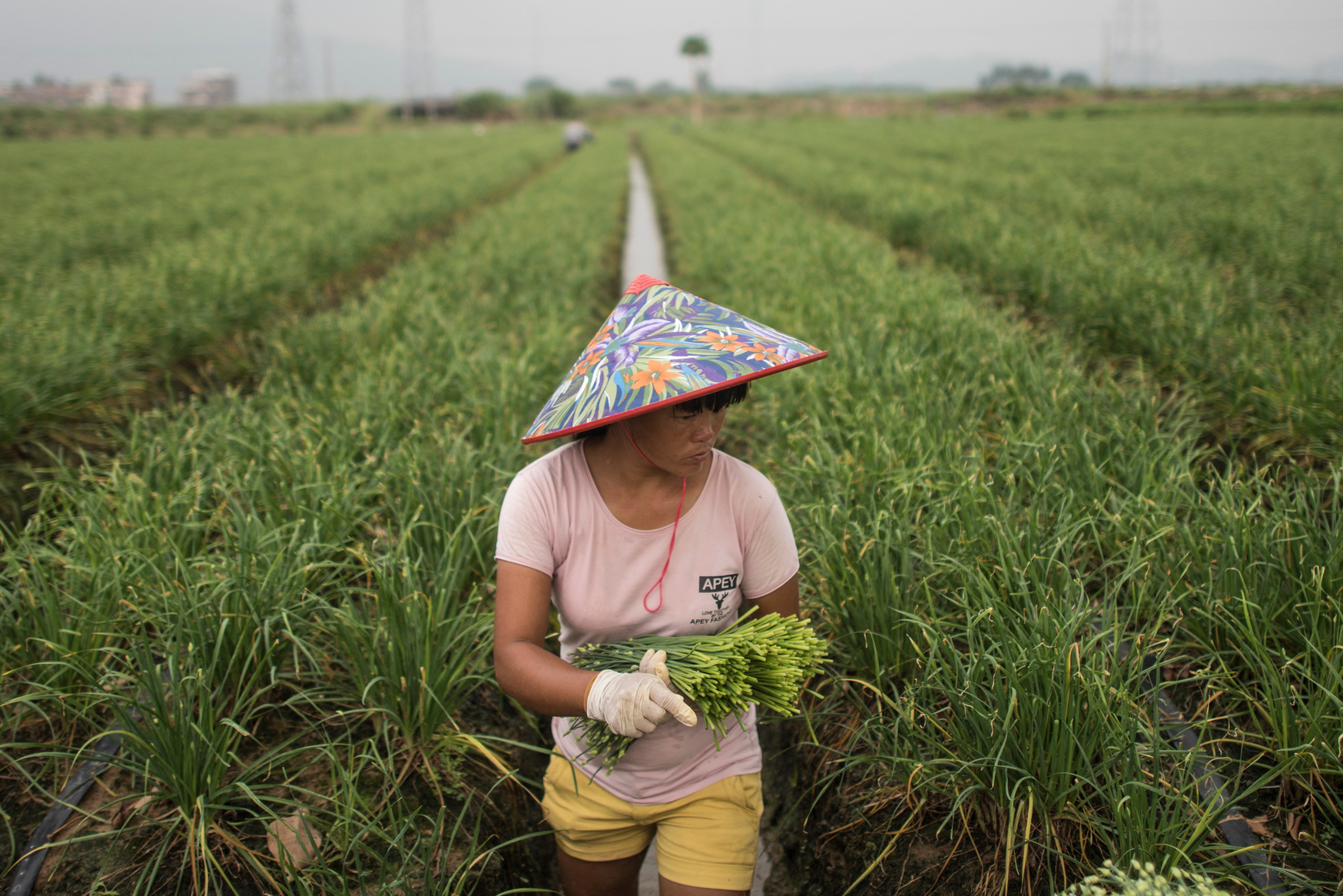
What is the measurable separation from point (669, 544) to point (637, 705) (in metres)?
0.31

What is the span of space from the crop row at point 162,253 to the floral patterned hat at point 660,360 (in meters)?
3.10

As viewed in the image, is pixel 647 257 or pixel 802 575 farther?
pixel 647 257

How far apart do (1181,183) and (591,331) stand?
7750mm

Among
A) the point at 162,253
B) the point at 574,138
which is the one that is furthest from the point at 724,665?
the point at 574,138

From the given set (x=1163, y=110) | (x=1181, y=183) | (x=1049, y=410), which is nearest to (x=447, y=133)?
(x=1163, y=110)

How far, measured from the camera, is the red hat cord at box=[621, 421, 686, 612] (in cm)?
131

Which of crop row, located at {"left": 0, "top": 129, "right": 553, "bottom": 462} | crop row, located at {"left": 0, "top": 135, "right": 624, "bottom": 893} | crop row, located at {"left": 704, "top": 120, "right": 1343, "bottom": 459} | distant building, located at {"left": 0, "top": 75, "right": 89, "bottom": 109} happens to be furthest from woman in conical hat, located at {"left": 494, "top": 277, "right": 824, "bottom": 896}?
distant building, located at {"left": 0, "top": 75, "right": 89, "bottom": 109}

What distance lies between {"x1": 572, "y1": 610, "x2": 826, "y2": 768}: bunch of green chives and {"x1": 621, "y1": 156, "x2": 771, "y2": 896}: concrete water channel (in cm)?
32

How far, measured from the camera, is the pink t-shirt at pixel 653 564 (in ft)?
4.42

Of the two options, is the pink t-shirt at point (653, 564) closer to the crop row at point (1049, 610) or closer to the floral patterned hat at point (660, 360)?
the floral patterned hat at point (660, 360)

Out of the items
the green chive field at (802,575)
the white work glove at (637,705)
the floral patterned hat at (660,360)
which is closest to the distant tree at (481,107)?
the green chive field at (802,575)

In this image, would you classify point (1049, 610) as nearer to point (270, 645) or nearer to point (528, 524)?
point (528, 524)

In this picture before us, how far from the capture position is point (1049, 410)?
9.96ft

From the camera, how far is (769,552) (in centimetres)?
143
